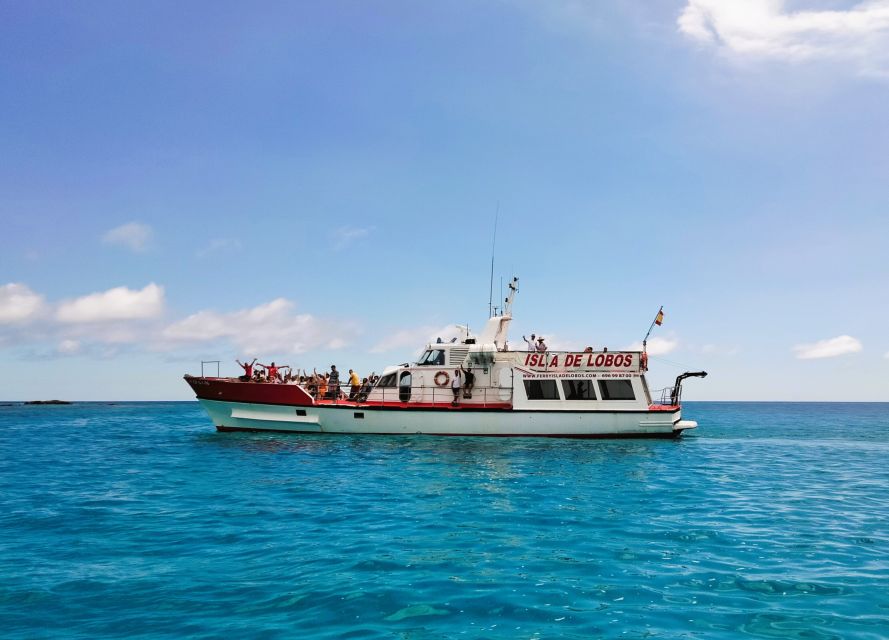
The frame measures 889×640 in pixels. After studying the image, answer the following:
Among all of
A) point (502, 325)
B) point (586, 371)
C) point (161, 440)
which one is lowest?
point (161, 440)

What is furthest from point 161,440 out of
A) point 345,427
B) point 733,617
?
point 733,617

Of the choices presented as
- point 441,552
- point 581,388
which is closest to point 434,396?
point 581,388

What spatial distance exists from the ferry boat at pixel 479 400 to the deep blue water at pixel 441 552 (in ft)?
22.2

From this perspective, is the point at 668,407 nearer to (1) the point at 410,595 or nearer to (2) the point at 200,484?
(2) the point at 200,484

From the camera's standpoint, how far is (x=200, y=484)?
1517cm

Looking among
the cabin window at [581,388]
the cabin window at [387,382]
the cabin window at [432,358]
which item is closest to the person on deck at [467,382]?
the cabin window at [432,358]

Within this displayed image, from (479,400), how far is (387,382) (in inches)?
168

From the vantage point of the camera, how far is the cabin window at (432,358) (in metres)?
26.4

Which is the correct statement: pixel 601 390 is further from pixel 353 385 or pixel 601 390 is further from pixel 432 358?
pixel 353 385

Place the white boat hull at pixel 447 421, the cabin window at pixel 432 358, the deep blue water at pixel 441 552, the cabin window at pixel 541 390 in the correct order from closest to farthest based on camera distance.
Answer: the deep blue water at pixel 441 552 < the white boat hull at pixel 447 421 < the cabin window at pixel 541 390 < the cabin window at pixel 432 358

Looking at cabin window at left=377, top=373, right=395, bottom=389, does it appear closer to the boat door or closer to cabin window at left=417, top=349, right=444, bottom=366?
the boat door

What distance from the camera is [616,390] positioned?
26.0 metres

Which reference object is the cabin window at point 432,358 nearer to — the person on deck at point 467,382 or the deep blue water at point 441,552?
the person on deck at point 467,382

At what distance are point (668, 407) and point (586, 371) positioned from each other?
4270 mm
